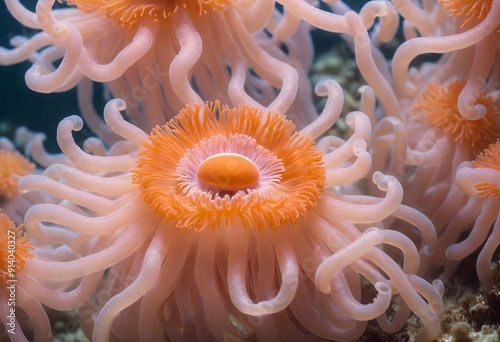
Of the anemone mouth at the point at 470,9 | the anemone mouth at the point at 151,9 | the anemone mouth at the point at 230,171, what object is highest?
the anemone mouth at the point at 470,9

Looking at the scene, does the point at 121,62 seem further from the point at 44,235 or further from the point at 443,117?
the point at 443,117

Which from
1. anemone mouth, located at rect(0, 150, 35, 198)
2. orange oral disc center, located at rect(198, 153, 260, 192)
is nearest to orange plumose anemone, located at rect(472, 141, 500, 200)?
orange oral disc center, located at rect(198, 153, 260, 192)

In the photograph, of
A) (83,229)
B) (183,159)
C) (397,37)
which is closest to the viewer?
(83,229)

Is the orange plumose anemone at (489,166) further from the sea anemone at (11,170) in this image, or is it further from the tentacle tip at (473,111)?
the sea anemone at (11,170)

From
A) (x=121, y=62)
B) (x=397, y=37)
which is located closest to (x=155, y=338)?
(x=121, y=62)

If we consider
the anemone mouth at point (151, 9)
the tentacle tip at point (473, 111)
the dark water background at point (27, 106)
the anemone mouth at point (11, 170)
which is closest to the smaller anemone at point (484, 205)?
the tentacle tip at point (473, 111)

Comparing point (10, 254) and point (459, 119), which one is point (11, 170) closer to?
point (10, 254)

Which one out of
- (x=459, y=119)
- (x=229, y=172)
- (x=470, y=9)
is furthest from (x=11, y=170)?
(x=470, y=9)

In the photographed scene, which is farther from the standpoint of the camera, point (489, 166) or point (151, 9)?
point (151, 9)
